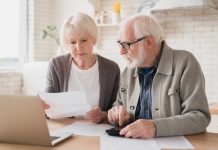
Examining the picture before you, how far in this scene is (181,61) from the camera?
1.75 metres

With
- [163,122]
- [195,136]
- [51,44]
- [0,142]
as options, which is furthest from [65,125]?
[51,44]

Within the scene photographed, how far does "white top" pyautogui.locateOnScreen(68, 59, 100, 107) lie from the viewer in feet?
7.66

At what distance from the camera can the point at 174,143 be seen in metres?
1.36

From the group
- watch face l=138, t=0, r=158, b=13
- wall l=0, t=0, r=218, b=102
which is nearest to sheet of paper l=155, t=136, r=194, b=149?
wall l=0, t=0, r=218, b=102

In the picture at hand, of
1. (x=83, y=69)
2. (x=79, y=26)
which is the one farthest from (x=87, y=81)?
(x=79, y=26)

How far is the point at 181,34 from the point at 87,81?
92.0 inches

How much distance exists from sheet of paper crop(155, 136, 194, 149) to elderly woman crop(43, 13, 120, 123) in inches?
31.6

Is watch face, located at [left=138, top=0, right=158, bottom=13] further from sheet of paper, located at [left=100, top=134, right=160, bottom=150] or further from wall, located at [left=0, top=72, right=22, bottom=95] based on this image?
sheet of paper, located at [left=100, top=134, right=160, bottom=150]

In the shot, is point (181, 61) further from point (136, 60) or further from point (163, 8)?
point (163, 8)

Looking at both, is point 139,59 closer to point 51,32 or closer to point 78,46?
point 78,46

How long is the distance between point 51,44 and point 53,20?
1.21 feet

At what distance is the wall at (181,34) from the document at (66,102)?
6.59 feet

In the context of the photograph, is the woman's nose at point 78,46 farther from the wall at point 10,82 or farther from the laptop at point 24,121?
the wall at point 10,82

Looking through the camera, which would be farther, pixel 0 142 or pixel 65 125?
pixel 65 125
